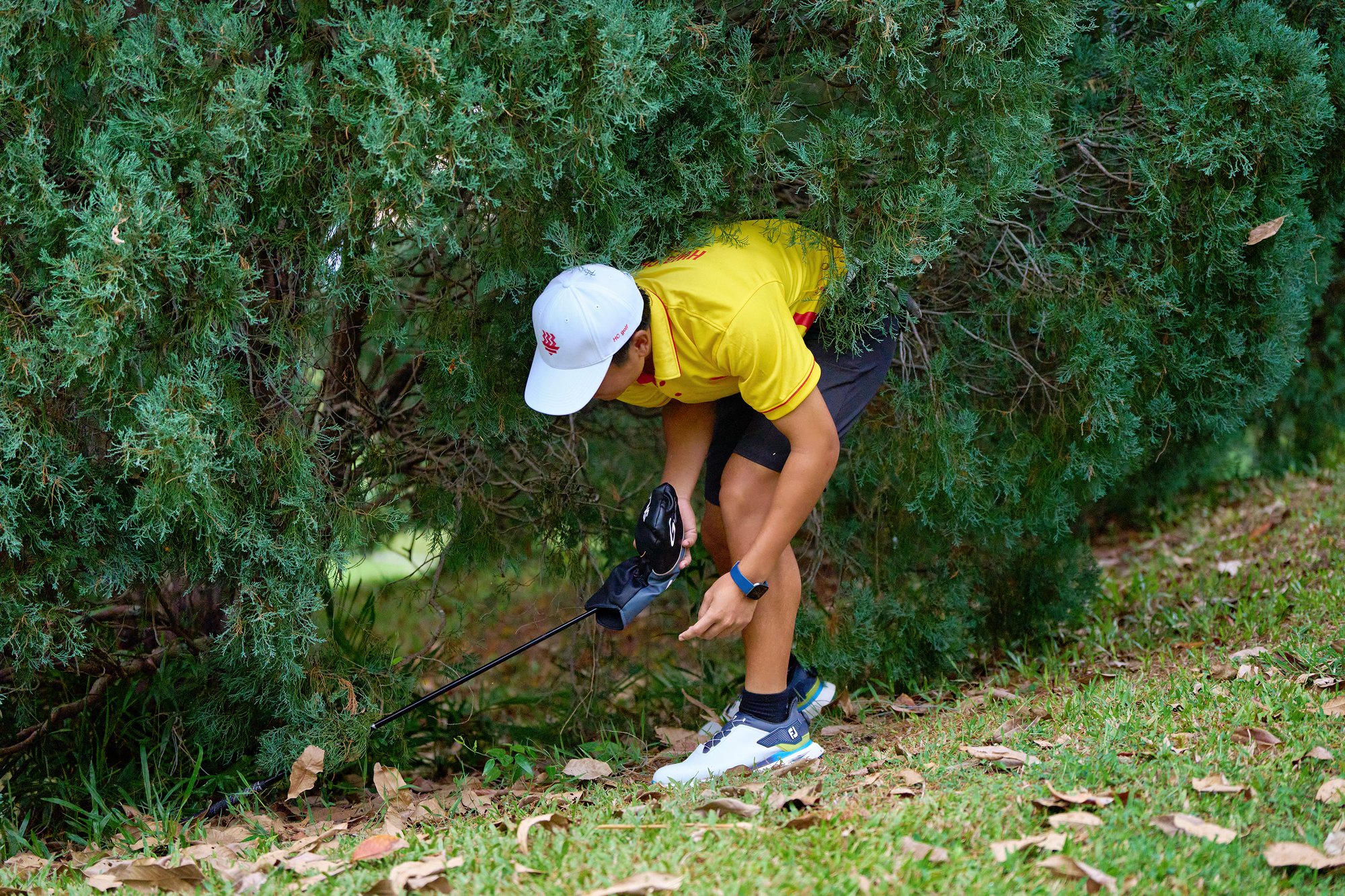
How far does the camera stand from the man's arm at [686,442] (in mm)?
3418

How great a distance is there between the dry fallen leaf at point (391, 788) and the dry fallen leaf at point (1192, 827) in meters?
2.04

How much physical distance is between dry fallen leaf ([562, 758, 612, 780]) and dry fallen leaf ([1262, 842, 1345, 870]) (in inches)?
70.5

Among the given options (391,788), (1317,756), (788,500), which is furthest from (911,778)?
(391,788)

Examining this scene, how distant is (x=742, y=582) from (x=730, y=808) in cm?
61

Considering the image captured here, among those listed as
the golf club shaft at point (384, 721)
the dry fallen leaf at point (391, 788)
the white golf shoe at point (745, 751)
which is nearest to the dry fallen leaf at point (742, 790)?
the white golf shoe at point (745, 751)

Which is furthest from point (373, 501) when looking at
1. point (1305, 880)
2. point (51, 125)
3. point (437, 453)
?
point (1305, 880)

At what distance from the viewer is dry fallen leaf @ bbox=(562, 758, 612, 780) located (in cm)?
332

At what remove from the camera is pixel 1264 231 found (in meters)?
3.48

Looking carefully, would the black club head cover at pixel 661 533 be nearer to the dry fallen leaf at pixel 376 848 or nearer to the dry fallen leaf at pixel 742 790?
the dry fallen leaf at pixel 742 790

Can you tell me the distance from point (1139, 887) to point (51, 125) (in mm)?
3034

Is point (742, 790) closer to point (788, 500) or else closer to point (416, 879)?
point (788, 500)

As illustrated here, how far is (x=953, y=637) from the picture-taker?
4.14 metres

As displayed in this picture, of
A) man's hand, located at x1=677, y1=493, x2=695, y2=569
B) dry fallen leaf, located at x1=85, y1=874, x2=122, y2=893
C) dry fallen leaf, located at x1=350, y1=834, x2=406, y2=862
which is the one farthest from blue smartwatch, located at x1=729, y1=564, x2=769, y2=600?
dry fallen leaf, located at x1=85, y1=874, x2=122, y2=893

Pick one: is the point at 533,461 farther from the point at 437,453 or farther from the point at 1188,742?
the point at 1188,742
